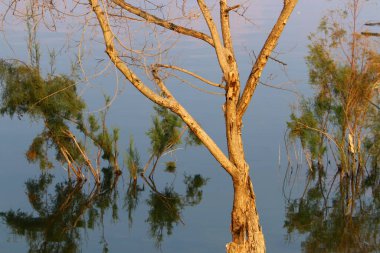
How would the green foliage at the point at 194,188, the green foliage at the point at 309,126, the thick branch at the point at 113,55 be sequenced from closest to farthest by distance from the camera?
the thick branch at the point at 113,55 → the green foliage at the point at 194,188 → the green foliage at the point at 309,126

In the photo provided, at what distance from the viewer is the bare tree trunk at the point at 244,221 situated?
6.19m

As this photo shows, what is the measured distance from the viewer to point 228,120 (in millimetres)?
6129

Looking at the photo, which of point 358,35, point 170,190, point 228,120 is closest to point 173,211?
point 170,190

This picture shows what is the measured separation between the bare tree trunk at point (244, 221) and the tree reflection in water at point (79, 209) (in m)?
5.86

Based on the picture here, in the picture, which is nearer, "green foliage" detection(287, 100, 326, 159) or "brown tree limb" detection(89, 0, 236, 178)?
"brown tree limb" detection(89, 0, 236, 178)

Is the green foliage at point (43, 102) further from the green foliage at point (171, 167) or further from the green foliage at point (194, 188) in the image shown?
the green foliage at point (194, 188)

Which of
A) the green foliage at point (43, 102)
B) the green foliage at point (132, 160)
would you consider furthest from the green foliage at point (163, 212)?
the green foliage at point (43, 102)

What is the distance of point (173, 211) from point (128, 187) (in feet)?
3.67

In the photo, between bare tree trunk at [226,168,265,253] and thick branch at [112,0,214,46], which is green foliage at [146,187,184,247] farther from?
thick branch at [112,0,214,46]

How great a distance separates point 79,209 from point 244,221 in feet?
26.7

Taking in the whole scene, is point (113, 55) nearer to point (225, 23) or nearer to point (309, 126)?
point (225, 23)

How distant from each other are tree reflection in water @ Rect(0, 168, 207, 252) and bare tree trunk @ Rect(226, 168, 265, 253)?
19.2 ft

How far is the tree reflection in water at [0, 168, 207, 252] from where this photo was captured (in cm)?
1253

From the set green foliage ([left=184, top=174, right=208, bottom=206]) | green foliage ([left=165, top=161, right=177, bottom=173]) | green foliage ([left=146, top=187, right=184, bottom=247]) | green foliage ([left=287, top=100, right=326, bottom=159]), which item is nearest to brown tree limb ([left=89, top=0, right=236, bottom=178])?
green foliage ([left=146, top=187, right=184, bottom=247])
